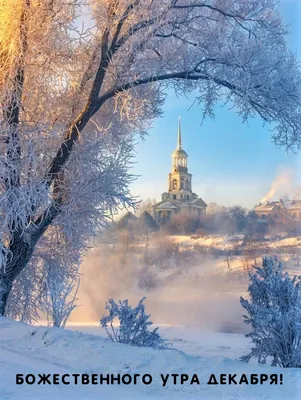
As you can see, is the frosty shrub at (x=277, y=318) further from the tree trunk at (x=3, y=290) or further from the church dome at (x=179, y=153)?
the church dome at (x=179, y=153)

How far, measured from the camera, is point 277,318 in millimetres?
3479

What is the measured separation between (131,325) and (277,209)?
362 cm

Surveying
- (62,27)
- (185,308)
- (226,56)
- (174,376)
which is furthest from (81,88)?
(185,308)

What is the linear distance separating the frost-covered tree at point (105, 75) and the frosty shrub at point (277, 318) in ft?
5.61

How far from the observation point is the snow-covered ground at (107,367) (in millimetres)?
2467

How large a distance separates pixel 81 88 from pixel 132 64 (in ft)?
2.27

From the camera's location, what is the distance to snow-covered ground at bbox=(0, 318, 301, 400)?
8.09 ft

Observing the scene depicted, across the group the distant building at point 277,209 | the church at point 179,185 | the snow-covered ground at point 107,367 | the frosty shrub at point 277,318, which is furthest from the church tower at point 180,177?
the snow-covered ground at point 107,367

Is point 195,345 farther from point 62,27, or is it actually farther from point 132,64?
point 62,27

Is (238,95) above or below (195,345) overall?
above

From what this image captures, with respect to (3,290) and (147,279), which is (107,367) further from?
(147,279)

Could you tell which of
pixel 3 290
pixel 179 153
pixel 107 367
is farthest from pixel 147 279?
pixel 107 367

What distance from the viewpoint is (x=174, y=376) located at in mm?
2773

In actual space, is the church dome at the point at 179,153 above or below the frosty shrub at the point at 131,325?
above
